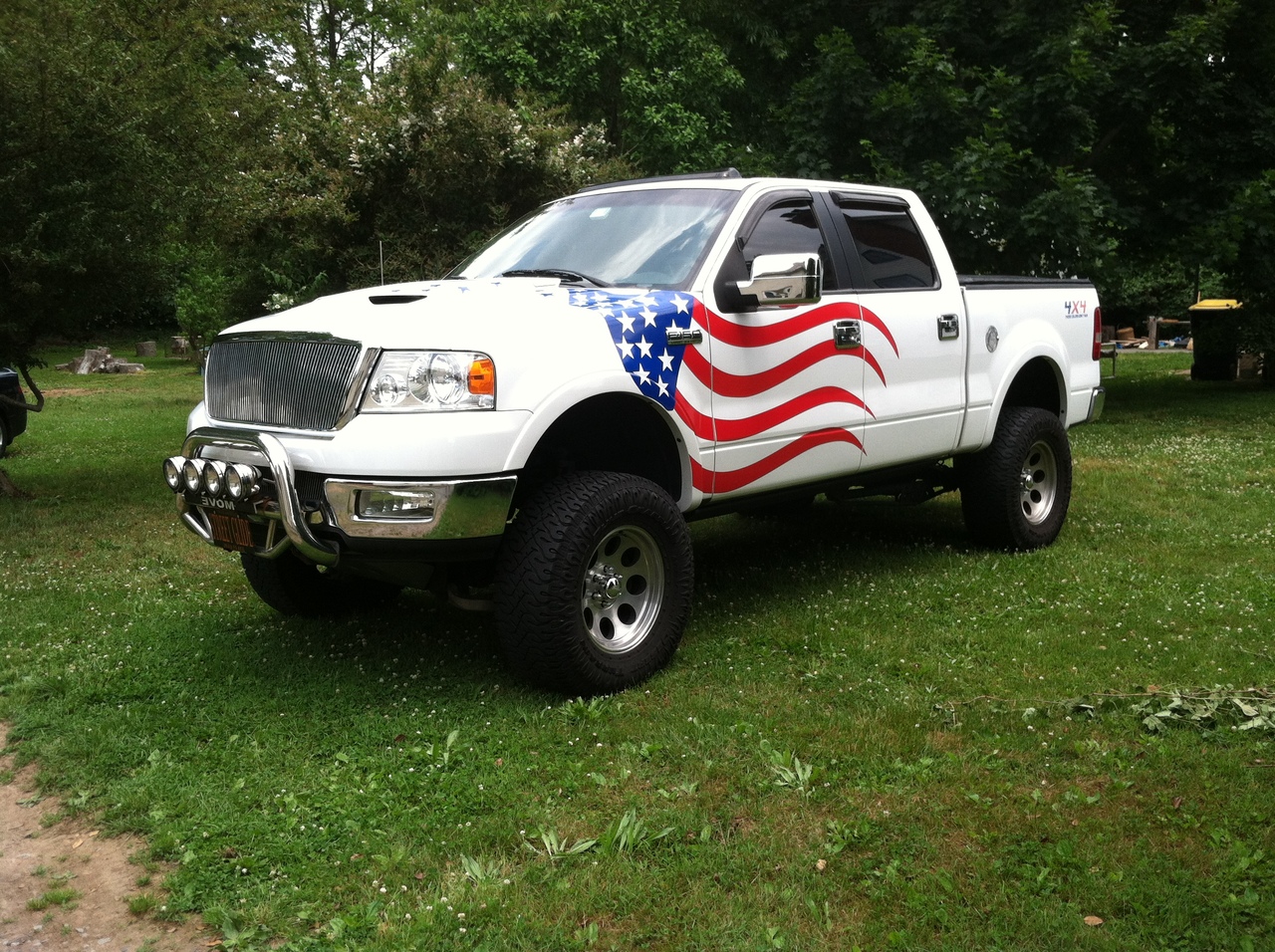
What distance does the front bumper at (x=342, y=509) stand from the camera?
446 centimetres

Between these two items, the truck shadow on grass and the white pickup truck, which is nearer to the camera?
the white pickup truck

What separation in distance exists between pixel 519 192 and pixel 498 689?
36.5ft

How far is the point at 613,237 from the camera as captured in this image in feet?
19.2

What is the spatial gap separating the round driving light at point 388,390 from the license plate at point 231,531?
0.76m

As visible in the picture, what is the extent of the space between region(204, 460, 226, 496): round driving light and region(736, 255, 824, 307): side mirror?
90.6 inches

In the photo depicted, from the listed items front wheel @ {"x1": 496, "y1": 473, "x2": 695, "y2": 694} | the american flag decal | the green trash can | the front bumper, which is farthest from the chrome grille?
the green trash can

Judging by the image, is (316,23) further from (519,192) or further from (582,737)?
(582,737)

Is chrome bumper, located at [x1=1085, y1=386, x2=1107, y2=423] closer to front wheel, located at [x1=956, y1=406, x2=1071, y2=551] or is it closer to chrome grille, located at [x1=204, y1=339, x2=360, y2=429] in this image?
front wheel, located at [x1=956, y1=406, x2=1071, y2=551]

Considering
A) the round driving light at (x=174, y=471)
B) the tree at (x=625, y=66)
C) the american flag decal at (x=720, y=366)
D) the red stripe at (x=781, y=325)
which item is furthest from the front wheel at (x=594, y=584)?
→ the tree at (x=625, y=66)

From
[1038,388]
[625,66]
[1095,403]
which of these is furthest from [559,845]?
[625,66]

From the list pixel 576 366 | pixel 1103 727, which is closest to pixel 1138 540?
pixel 1103 727

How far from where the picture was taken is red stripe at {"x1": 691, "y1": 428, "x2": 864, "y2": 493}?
17.7ft

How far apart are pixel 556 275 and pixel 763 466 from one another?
1.29m

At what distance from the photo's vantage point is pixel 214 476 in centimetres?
475
